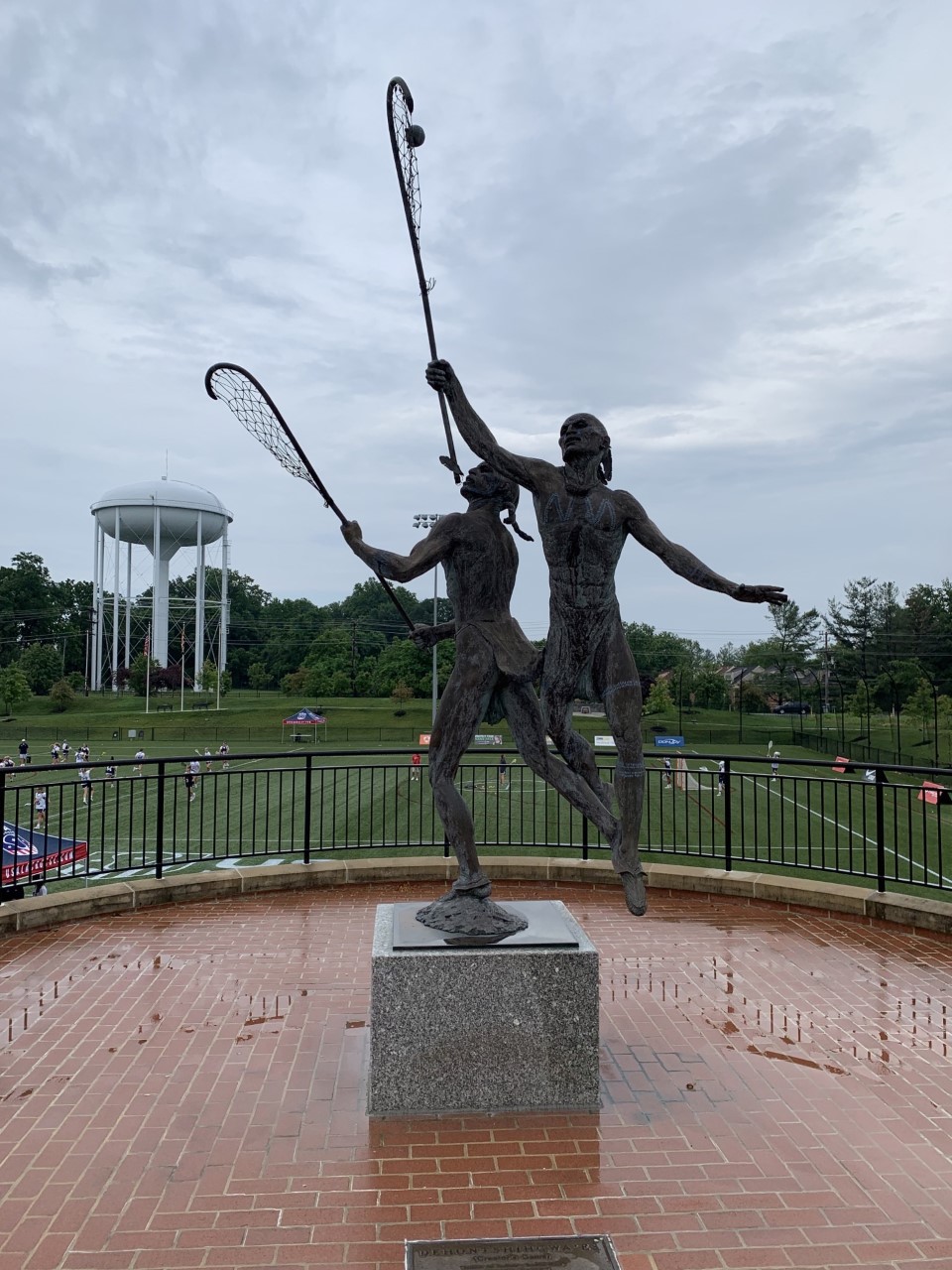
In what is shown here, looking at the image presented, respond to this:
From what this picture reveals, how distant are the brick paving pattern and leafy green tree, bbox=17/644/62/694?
73890 mm

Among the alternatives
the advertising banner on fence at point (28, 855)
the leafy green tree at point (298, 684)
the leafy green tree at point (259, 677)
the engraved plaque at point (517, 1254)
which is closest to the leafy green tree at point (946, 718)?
the advertising banner on fence at point (28, 855)

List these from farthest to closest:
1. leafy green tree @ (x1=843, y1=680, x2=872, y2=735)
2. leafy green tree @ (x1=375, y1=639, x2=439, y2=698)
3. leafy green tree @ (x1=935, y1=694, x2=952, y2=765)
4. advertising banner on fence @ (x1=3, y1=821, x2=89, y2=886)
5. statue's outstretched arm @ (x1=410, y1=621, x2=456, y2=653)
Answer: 1. leafy green tree @ (x1=375, y1=639, x2=439, y2=698)
2. leafy green tree @ (x1=843, y1=680, x2=872, y2=735)
3. leafy green tree @ (x1=935, y1=694, x2=952, y2=765)
4. advertising banner on fence @ (x1=3, y1=821, x2=89, y2=886)
5. statue's outstretched arm @ (x1=410, y1=621, x2=456, y2=653)

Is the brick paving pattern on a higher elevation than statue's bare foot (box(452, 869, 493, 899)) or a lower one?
lower

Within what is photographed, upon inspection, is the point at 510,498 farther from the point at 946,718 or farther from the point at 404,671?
the point at 404,671

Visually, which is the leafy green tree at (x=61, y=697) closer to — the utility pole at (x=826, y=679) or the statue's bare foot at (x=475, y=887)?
the utility pole at (x=826, y=679)

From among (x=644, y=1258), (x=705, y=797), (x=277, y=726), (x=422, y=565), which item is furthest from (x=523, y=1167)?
(x=277, y=726)

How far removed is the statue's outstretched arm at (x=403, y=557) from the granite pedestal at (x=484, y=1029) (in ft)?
6.02

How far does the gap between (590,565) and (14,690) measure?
6733cm

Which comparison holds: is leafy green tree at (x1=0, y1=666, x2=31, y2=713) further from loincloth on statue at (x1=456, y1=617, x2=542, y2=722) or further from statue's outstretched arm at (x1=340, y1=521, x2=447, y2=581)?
loincloth on statue at (x1=456, y1=617, x2=542, y2=722)

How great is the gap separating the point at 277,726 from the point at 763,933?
5245 cm

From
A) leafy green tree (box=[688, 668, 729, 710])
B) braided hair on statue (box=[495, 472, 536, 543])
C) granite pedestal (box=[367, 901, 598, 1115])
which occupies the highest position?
braided hair on statue (box=[495, 472, 536, 543])

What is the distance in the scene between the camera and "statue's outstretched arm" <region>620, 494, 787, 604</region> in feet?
14.2

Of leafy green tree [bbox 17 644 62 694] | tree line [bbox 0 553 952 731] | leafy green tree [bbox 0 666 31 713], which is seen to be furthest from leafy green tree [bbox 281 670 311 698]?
leafy green tree [bbox 17 644 62 694]

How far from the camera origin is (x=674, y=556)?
4434 millimetres
